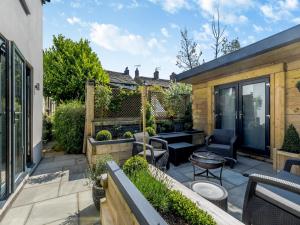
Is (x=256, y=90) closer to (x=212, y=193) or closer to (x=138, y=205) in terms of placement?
(x=212, y=193)

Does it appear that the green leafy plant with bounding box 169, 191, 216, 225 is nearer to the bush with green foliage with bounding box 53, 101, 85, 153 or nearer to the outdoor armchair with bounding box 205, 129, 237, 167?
the outdoor armchair with bounding box 205, 129, 237, 167

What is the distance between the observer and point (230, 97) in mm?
5254

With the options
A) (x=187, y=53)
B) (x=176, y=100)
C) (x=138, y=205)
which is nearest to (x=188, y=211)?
(x=138, y=205)

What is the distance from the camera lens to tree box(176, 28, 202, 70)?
14.2 meters

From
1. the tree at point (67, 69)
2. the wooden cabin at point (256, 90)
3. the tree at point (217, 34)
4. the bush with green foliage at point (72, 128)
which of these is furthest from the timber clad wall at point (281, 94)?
the tree at point (217, 34)

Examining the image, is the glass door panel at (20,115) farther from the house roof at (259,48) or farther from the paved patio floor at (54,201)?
the house roof at (259,48)

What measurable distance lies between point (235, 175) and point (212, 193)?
2014 millimetres

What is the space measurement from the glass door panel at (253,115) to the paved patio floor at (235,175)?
488 mm

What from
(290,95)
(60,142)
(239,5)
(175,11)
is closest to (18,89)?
(60,142)

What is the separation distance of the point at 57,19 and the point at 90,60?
4533mm

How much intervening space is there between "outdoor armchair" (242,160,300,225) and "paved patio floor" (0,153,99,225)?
1778 millimetres

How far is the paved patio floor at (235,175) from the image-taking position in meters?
2.61

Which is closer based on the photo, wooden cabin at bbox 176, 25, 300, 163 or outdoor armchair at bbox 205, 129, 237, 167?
wooden cabin at bbox 176, 25, 300, 163

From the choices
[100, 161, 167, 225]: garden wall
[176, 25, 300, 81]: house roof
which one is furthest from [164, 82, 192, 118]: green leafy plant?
[100, 161, 167, 225]: garden wall
